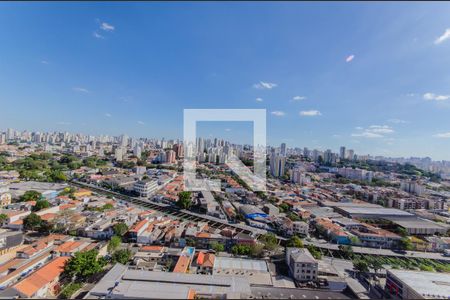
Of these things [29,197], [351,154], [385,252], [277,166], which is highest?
[351,154]

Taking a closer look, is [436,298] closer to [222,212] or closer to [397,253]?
[397,253]

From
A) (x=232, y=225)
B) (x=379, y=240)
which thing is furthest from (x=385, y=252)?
(x=232, y=225)

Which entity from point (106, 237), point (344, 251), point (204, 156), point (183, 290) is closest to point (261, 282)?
point (183, 290)

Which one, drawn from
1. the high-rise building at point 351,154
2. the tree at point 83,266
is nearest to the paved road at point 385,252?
the tree at point 83,266

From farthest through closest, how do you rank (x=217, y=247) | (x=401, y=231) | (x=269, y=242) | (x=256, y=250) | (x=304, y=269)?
(x=401, y=231) → (x=269, y=242) → (x=217, y=247) → (x=256, y=250) → (x=304, y=269)

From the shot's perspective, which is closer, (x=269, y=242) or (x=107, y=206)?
(x=269, y=242)

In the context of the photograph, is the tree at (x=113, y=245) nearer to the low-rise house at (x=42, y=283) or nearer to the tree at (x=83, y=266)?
the tree at (x=83, y=266)

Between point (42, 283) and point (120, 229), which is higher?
point (120, 229)

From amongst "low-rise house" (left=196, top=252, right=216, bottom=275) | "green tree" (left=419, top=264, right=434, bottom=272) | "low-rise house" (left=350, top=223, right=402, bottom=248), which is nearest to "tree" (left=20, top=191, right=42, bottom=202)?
"low-rise house" (left=196, top=252, right=216, bottom=275)

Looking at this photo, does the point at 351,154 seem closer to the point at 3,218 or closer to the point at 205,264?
the point at 205,264

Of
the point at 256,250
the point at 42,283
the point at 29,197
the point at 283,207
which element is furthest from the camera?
the point at 283,207
